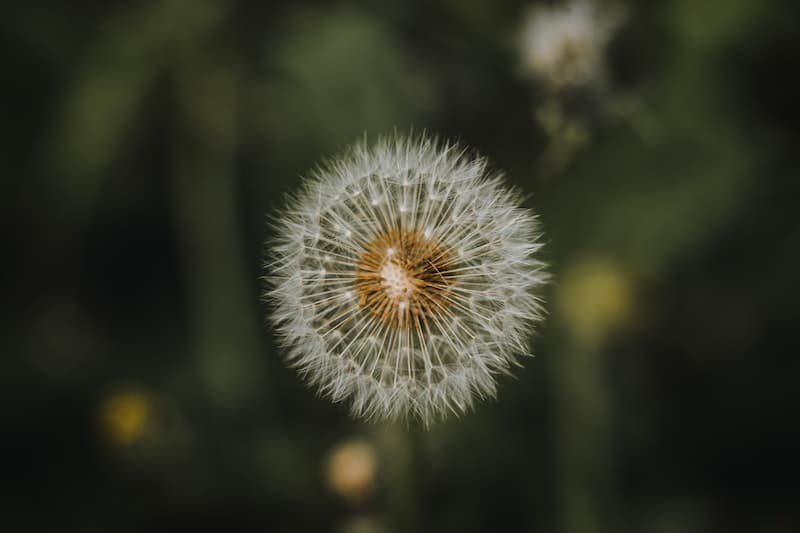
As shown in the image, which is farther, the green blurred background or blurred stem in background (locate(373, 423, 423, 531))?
the green blurred background

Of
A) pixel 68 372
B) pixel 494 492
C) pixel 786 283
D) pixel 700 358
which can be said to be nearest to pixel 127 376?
pixel 68 372

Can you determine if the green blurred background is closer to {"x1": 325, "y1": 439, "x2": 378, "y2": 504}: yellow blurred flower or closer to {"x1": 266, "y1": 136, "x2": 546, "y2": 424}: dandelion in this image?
{"x1": 325, "y1": 439, "x2": 378, "y2": 504}: yellow blurred flower

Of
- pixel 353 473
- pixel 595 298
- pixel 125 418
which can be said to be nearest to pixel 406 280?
pixel 353 473

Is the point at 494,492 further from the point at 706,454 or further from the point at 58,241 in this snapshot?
the point at 58,241

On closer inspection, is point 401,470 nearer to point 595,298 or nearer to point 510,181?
point 595,298

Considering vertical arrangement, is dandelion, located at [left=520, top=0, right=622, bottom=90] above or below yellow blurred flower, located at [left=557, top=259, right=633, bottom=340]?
above

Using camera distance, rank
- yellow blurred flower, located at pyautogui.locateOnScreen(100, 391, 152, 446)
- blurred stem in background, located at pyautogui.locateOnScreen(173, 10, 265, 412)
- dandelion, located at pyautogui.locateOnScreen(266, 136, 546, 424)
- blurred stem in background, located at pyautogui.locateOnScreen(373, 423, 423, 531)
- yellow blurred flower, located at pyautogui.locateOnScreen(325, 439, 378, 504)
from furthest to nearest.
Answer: blurred stem in background, located at pyautogui.locateOnScreen(173, 10, 265, 412), yellow blurred flower, located at pyautogui.locateOnScreen(100, 391, 152, 446), yellow blurred flower, located at pyautogui.locateOnScreen(325, 439, 378, 504), blurred stem in background, located at pyautogui.locateOnScreen(373, 423, 423, 531), dandelion, located at pyautogui.locateOnScreen(266, 136, 546, 424)

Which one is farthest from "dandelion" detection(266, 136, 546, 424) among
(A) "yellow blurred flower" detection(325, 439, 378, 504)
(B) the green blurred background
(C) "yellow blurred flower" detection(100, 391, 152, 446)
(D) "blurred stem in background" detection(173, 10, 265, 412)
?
(D) "blurred stem in background" detection(173, 10, 265, 412)
